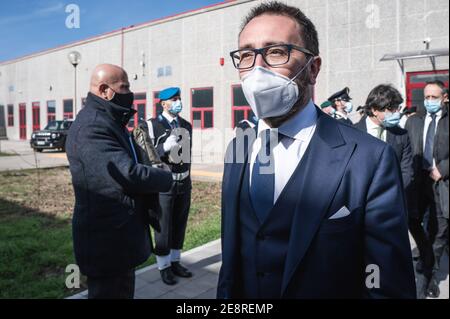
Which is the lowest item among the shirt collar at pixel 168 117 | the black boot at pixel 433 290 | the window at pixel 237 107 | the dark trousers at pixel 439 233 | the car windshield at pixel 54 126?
the black boot at pixel 433 290

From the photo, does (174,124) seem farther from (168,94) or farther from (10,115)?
(10,115)

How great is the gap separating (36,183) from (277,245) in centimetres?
1067

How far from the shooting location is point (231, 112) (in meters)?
16.3

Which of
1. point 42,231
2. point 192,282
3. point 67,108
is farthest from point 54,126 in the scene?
point 192,282

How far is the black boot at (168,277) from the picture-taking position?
13.1ft

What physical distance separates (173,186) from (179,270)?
3.14 ft

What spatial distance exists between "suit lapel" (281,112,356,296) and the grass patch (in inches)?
Result: 125

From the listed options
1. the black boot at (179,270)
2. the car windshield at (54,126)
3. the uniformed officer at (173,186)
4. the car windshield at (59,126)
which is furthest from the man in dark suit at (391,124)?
the car windshield at (54,126)

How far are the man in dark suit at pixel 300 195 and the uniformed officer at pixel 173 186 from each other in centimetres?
232

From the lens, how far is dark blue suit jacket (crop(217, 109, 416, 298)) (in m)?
1.37

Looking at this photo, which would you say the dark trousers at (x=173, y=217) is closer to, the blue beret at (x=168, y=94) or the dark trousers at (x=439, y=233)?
the blue beret at (x=168, y=94)

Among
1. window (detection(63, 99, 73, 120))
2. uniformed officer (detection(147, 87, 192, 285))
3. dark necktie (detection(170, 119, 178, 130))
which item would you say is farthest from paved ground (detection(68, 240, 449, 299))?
window (detection(63, 99, 73, 120))

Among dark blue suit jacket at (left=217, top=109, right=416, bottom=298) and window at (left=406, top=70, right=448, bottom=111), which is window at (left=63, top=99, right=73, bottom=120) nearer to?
window at (left=406, top=70, right=448, bottom=111)

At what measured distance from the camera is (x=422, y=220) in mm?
4230
